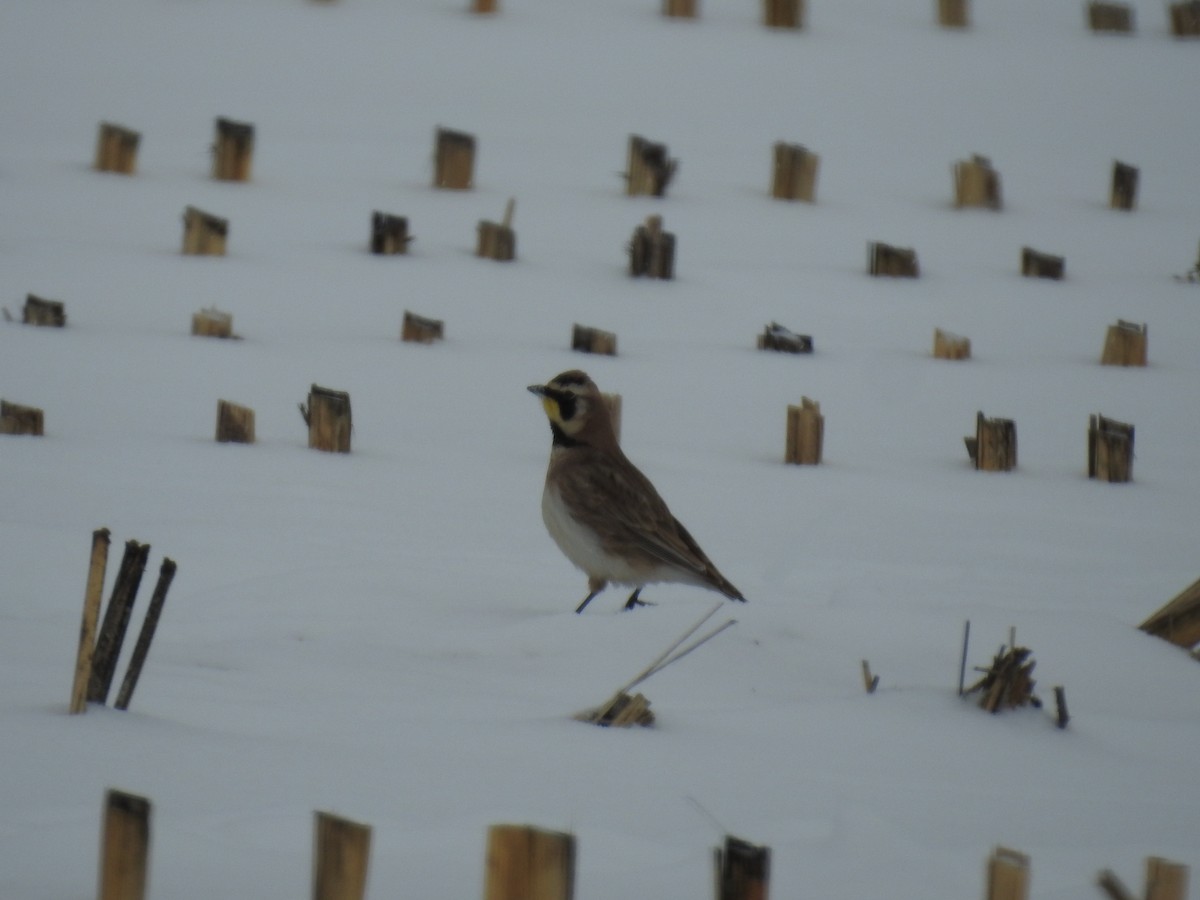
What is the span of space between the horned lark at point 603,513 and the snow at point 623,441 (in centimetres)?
18

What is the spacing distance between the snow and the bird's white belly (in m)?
0.15

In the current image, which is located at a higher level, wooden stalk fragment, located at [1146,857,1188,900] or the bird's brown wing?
the bird's brown wing

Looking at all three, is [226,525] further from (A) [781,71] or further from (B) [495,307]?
(A) [781,71]

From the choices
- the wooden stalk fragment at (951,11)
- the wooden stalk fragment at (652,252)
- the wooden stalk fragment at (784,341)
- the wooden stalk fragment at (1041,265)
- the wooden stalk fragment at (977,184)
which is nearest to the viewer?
the wooden stalk fragment at (784,341)

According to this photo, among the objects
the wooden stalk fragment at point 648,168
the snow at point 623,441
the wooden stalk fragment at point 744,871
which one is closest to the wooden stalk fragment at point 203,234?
the snow at point 623,441

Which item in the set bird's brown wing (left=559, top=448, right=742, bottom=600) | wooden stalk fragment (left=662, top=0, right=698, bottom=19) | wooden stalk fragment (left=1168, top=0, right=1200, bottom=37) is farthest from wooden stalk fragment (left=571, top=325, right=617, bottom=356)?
wooden stalk fragment (left=1168, top=0, right=1200, bottom=37)

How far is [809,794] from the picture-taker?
346cm

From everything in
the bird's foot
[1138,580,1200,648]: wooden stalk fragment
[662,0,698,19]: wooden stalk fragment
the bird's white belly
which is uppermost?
[662,0,698,19]: wooden stalk fragment

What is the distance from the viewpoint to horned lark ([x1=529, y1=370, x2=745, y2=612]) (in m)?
5.27

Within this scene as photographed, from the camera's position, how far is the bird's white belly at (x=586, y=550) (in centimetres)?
536

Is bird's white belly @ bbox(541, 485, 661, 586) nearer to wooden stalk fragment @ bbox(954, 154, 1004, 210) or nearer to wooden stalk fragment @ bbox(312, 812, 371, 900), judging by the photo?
wooden stalk fragment @ bbox(312, 812, 371, 900)

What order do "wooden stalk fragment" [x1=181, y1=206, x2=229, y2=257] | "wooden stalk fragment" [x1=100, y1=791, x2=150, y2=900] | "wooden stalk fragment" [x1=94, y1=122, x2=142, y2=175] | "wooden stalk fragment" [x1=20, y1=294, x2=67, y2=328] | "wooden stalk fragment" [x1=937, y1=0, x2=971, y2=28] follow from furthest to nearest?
"wooden stalk fragment" [x1=937, y1=0, x2=971, y2=28]
"wooden stalk fragment" [x1=94, y1=122, x2=142, y2=175]
"wooden stalk fragment" [x1=181, y1=206, x2=229, y2=257]
"wooden stalk fragment" [x1=20, y1=294, x2=67, y2=328]
"wooden stalk fragment" [x1=100, y1=791, x2=150, y2=900]

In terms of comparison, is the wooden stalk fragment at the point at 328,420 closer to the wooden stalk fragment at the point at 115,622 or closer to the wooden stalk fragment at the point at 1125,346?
the wooden stalk fragment at the point at 115,622

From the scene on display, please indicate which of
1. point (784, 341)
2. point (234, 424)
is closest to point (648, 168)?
point (784, 341)
